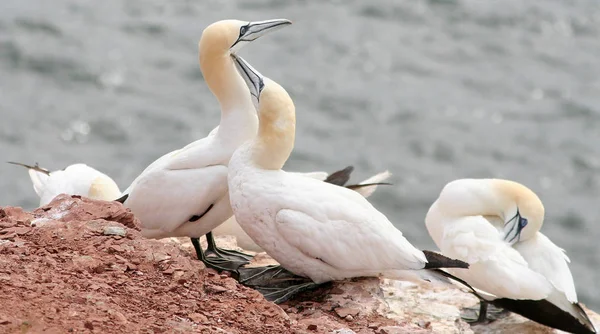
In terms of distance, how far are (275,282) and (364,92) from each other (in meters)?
8.60

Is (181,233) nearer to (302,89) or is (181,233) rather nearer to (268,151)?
(268,151)

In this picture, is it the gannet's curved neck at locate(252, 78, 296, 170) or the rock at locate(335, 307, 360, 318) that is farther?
the gannet's curved neck at locate(252, 78, 296, 170)

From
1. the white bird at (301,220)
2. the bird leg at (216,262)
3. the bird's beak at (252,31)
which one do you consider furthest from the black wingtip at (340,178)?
the bird's beak at (252,31)

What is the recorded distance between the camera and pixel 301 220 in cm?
502

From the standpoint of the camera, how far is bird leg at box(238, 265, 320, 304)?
5.23m

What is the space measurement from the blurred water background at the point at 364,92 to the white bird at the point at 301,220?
6.51 metres

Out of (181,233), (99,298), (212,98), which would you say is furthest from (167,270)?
(212,98)

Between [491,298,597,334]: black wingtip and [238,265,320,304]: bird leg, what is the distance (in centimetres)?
123

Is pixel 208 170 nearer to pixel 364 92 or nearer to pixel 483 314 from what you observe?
pixel 483 314

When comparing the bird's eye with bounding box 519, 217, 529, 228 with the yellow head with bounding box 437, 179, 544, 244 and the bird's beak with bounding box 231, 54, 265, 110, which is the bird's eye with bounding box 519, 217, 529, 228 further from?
the bird's beak with bounding box 231, 54, 265, 110

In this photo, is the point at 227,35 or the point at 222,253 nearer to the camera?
the point at 227,35

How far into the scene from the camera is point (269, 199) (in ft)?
16.7

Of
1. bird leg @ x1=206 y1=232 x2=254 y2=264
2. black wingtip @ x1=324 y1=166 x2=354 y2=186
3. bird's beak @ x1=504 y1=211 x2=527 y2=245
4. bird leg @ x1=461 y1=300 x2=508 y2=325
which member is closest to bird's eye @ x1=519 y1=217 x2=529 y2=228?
bird's beak @ x1=504 y1=211 x2=527 y2=245

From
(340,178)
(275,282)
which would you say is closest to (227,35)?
(340,178)
